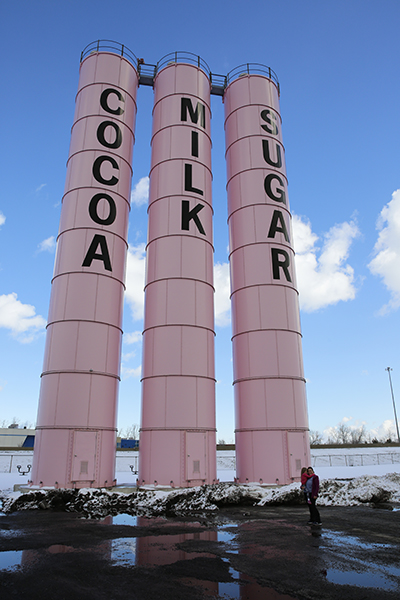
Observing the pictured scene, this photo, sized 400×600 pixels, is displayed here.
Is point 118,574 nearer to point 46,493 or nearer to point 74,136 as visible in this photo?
point 46,493

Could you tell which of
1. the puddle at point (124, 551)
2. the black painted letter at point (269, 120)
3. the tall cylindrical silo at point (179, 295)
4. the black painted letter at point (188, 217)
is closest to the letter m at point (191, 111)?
the tall cylindrical silo at point (179, 295)

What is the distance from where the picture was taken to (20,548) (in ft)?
26.8

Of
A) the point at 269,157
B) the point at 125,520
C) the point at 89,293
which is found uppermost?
the point at 269,157

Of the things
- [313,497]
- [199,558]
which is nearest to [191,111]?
[313,497]

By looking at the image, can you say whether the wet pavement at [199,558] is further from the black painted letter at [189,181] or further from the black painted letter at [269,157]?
the black painted letter at [269,157]

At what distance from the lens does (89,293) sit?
58.9 feet

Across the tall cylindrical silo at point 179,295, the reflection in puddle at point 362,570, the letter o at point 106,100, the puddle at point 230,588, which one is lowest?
the reflection in puddle at point 362,570

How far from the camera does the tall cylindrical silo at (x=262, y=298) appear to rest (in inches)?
701

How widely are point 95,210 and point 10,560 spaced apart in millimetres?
14914

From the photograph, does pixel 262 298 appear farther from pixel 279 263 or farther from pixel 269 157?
pixel 269 157

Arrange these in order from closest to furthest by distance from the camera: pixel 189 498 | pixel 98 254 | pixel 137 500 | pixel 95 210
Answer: pixel 189 498
pixel 137 500
pixel 98 254
pixel 95 210

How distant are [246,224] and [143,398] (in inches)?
394

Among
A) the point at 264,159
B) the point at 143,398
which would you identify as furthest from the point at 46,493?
the point at 264,159

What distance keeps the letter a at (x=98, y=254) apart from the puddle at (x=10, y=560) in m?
12.4
